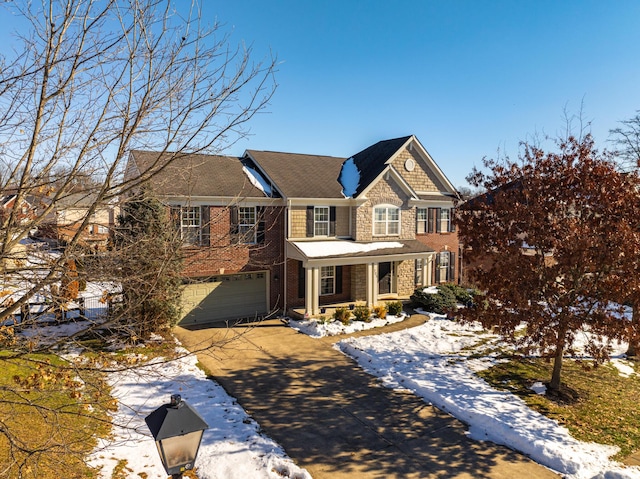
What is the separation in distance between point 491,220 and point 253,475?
27.6ft

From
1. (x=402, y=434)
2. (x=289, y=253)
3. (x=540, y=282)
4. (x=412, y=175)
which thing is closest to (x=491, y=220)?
(x=540, y=282)

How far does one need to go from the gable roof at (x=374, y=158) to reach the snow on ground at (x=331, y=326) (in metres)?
6.36

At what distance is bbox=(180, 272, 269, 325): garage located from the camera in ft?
58.0

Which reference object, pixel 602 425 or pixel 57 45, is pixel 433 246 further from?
pixel 57 45

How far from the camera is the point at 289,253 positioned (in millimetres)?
18672

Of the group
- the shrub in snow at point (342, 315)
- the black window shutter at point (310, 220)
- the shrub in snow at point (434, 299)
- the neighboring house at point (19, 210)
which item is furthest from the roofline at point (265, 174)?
the neighboring house at point (19, 210)

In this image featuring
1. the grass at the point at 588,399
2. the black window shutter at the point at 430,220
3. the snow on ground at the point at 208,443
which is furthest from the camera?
the black window shutter at the point at 430,220

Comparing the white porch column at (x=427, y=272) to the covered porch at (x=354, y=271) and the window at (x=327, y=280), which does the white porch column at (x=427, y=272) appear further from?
the window at (x=327, y=280)

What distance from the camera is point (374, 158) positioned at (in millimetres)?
23406

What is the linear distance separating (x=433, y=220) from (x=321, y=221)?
306 inches

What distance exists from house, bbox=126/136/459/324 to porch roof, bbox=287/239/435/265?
0.17 ft

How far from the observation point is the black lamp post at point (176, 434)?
12.9 ft

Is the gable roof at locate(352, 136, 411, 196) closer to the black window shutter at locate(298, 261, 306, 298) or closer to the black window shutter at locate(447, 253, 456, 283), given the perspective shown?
the black window shutter at locate(298, 261, 306, 298)

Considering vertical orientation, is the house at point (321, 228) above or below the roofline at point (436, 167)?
below
